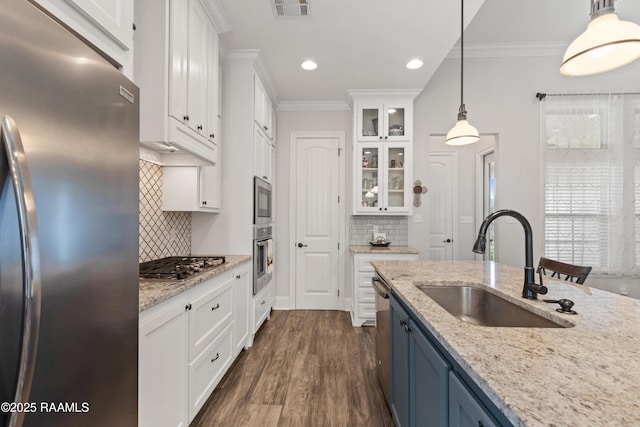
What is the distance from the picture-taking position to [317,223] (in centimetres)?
405

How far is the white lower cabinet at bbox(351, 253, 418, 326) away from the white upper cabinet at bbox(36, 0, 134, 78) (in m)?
2.79

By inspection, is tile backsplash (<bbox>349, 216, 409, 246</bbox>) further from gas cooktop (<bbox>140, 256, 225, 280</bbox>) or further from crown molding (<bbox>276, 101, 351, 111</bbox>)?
gas cooktop (<bbox>140, 256, 225, 280</bbox>)

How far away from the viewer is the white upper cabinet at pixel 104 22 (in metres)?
0.90

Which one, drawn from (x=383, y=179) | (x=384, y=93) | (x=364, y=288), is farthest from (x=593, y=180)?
(x=364, y=288)

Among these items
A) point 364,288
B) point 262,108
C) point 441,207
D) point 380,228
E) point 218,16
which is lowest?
point 364,288

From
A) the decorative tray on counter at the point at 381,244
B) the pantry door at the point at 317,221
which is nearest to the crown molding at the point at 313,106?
the pantry door at the point at 317,221

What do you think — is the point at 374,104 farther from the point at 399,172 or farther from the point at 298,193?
the point at 298,193

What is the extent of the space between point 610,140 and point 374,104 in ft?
9.27

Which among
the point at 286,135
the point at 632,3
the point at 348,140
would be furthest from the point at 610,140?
the point at 286,135

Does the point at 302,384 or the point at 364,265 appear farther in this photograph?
the point at 364,265

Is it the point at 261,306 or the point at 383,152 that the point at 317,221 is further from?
the point at 261,306

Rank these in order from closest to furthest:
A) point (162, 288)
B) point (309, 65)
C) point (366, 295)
Result: point (162, 288) < point (309, 65) < point (366, 295)

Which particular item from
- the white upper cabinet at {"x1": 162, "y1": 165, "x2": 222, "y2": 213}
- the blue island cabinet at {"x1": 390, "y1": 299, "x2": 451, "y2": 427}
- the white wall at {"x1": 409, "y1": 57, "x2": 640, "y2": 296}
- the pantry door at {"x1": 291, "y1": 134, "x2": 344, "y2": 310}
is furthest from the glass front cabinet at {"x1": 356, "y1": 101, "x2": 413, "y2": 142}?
the blue island cabinet at {"x1": 390, "y1": 299, "x2": 451, "y2": 427}

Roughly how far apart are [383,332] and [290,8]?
2.42 metres
